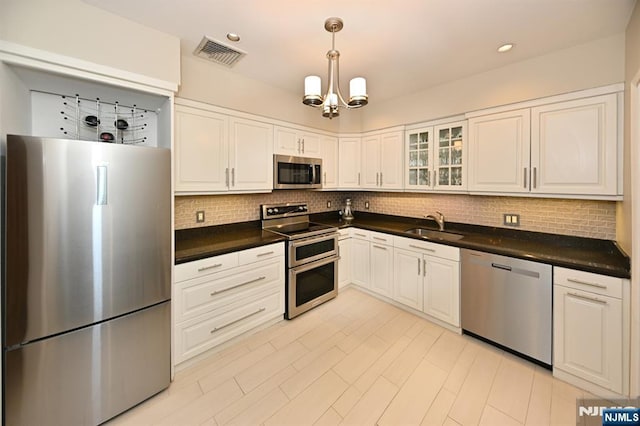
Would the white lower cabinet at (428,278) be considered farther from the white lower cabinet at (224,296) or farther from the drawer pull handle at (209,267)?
the drawer pull handle at (209,267)

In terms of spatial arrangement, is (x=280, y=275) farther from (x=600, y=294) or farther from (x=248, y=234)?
(x=600, y=294)

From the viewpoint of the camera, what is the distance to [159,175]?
1713mm

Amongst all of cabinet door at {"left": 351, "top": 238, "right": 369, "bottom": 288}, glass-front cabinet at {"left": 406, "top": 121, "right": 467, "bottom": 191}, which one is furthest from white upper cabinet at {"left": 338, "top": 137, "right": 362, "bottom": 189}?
cabinet door at {"left": 351, "top": 238, "right": 369, "bottom": 288}

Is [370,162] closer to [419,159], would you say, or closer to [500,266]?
[419,159]

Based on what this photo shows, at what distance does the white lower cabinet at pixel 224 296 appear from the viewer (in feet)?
6.57

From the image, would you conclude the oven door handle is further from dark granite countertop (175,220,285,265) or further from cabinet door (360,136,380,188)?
cabinet door (360,136,380,188)

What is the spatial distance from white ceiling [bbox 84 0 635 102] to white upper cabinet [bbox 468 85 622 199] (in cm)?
50

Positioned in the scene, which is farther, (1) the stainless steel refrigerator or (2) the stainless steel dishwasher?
(2) the stainless steel dishwasher

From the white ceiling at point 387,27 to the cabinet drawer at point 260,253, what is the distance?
5.82ft

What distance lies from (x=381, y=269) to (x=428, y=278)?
61 cm

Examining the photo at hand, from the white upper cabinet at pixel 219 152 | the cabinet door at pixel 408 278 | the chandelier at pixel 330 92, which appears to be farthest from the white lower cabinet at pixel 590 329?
the white upper cabinet at pixel 219 152

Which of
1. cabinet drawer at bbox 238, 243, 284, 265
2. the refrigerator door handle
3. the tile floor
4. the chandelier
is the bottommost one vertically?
the tile floor

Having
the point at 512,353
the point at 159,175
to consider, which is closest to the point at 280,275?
the point at 159,175

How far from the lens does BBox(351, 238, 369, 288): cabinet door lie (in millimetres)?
3354
